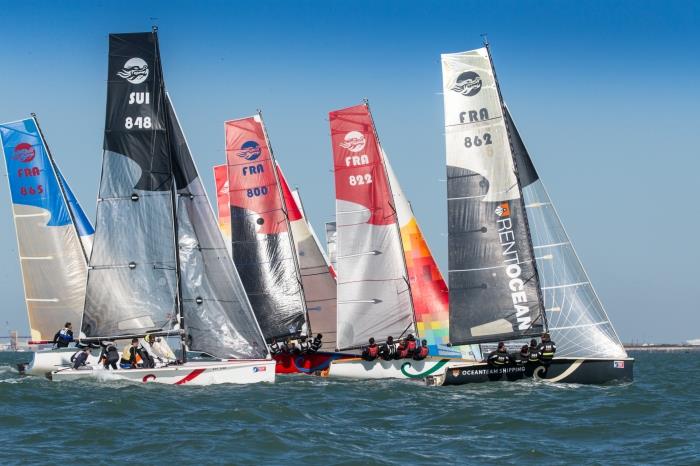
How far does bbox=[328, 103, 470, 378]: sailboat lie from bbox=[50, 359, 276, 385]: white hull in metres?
5.82

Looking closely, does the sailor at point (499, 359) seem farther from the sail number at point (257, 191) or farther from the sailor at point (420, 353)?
the sail number at point (257, 191)

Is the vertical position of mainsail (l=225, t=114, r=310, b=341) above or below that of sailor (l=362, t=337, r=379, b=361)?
above

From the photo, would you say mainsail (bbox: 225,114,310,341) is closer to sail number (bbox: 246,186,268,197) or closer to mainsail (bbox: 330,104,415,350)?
sail number (bbox: 246,186,268,197)

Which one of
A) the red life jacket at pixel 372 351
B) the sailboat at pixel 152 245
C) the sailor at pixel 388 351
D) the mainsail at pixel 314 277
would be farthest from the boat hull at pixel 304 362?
the sailboat at pixel 152 245

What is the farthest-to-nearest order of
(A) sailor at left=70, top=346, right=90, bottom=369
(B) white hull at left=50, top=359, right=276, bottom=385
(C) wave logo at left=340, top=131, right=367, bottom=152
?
1. (C) wave logo at left=340, top=131, right=367, bottom=152
2. (A) sailor at left=70, top=346, right=90, bottom=369
3. (B) white hull at left=50, top=359, right=276, bottom=385

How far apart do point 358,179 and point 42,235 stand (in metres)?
11.2

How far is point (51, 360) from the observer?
34625mm

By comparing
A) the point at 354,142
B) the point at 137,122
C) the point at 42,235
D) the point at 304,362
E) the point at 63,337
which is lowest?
the point at 304,362

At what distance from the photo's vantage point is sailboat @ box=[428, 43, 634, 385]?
31.7 metres

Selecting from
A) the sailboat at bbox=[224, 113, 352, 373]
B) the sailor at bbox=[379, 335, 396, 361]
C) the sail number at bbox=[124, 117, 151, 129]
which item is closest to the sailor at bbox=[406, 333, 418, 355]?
the sailor at bbox=[379, 335, 396, 361]

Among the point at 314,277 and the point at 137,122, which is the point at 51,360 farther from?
the point at 314,277

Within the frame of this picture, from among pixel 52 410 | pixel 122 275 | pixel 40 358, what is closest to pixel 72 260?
pixel 40 358

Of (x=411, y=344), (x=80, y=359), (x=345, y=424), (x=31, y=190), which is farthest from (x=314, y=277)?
(x=345, y=424)

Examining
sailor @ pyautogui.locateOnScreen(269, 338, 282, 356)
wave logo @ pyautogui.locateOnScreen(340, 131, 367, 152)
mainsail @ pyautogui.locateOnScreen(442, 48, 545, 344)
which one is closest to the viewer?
mainsail @ pyautogui.locateOnScreen(442, 48, 545, 344)
